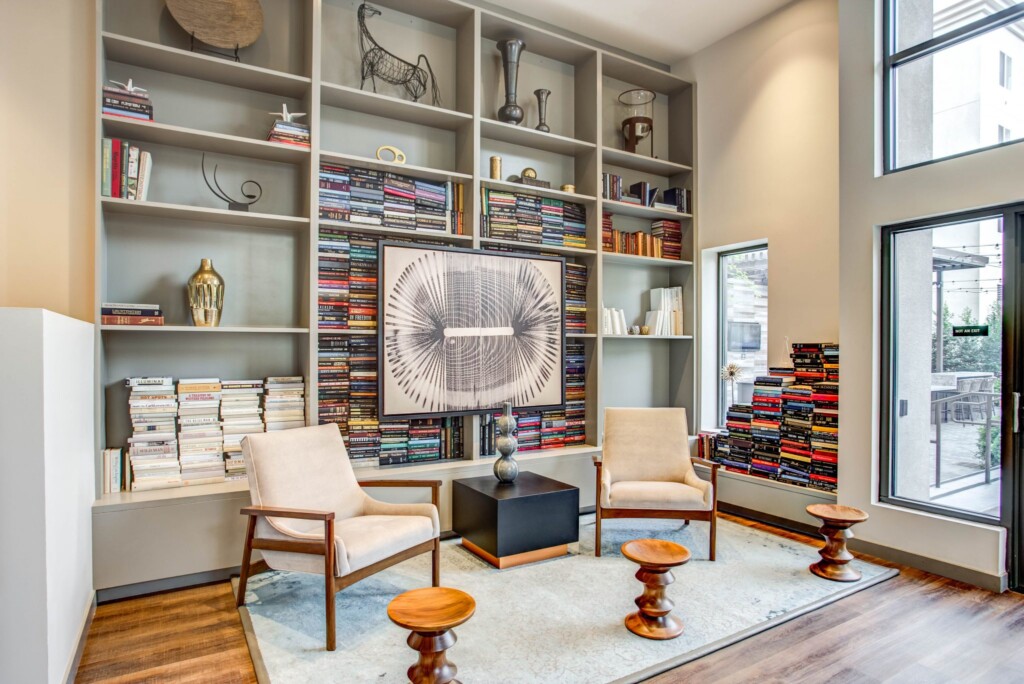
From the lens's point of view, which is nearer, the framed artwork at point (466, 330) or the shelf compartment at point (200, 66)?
the shelf compartment at point (200, 66)

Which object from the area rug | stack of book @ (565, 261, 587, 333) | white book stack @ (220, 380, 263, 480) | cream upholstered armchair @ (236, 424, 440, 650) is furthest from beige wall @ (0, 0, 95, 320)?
stack of book @ (565, 261, 587, 333)

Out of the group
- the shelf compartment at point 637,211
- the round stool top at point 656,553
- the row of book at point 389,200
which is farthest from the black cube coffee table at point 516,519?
the shelf compartment at point 637,211

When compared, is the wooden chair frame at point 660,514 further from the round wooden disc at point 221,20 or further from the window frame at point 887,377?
the round wooden disc at point 221,20

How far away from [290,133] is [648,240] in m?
2.91

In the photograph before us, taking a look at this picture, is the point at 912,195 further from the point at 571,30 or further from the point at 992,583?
the point at 571,30

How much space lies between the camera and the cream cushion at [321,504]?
2.66 m

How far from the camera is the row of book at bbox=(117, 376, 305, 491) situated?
311 cm

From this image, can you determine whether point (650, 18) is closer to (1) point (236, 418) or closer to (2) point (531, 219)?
(2) point (531, 219)

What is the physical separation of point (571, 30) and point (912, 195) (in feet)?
9.15

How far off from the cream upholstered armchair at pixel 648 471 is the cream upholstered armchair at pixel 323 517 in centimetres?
116

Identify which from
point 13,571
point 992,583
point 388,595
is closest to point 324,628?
point 388,595

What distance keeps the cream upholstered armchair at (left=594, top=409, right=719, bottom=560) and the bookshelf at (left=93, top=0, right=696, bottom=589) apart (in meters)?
0.47

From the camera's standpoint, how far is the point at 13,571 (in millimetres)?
1814

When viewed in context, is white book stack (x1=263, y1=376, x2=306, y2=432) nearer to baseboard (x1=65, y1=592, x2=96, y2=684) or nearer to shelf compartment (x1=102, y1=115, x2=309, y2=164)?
baseboard (x1=65, y1=592, x2=96, y2=684)
